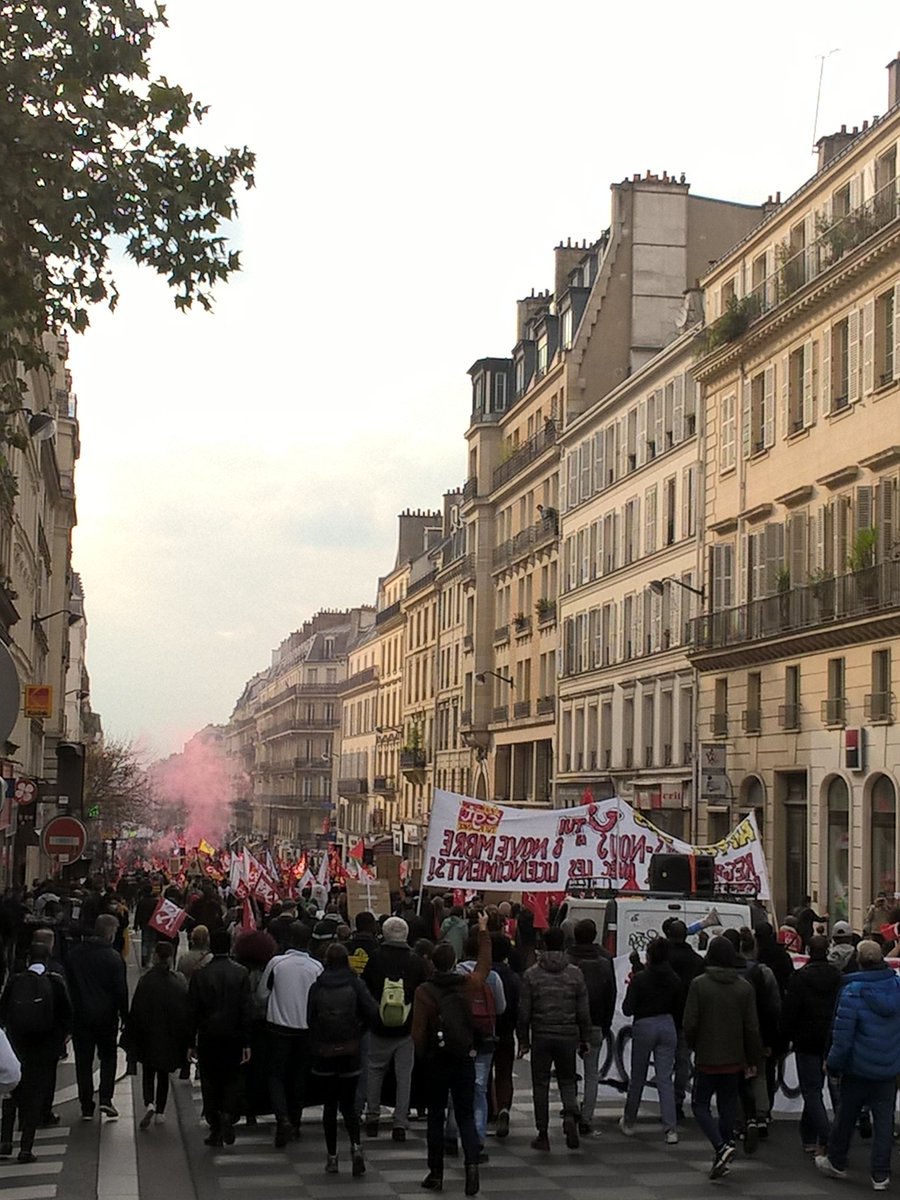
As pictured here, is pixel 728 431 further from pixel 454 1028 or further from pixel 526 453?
pixel 454 1028

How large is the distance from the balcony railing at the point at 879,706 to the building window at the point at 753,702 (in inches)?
251

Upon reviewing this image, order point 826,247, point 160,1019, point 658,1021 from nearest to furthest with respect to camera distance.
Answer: point 658,1021
point 160,1019
point 826,247

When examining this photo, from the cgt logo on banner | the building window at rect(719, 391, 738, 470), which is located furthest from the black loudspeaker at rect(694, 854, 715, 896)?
the building window at rect(719, 391, 738, 470)

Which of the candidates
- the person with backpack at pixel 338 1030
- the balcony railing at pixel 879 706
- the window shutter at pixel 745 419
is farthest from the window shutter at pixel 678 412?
the person with backpack at pixel 338 1030

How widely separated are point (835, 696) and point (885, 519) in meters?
4.22

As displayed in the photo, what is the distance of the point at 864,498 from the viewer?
37.2 m

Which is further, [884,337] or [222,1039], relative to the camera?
[884,337]

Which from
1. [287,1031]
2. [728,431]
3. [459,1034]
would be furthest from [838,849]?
[459,1034]

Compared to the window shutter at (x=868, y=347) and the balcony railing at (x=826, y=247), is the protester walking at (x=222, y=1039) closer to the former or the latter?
the window shutter at (x=868, y=347)

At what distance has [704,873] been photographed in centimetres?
2289

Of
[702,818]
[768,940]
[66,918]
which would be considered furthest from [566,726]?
[768,940]

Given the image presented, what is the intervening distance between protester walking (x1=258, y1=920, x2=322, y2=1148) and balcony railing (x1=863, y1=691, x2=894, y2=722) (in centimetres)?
2215

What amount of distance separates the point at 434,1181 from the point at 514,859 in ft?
31.4

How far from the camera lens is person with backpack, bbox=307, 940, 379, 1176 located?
567 inches
